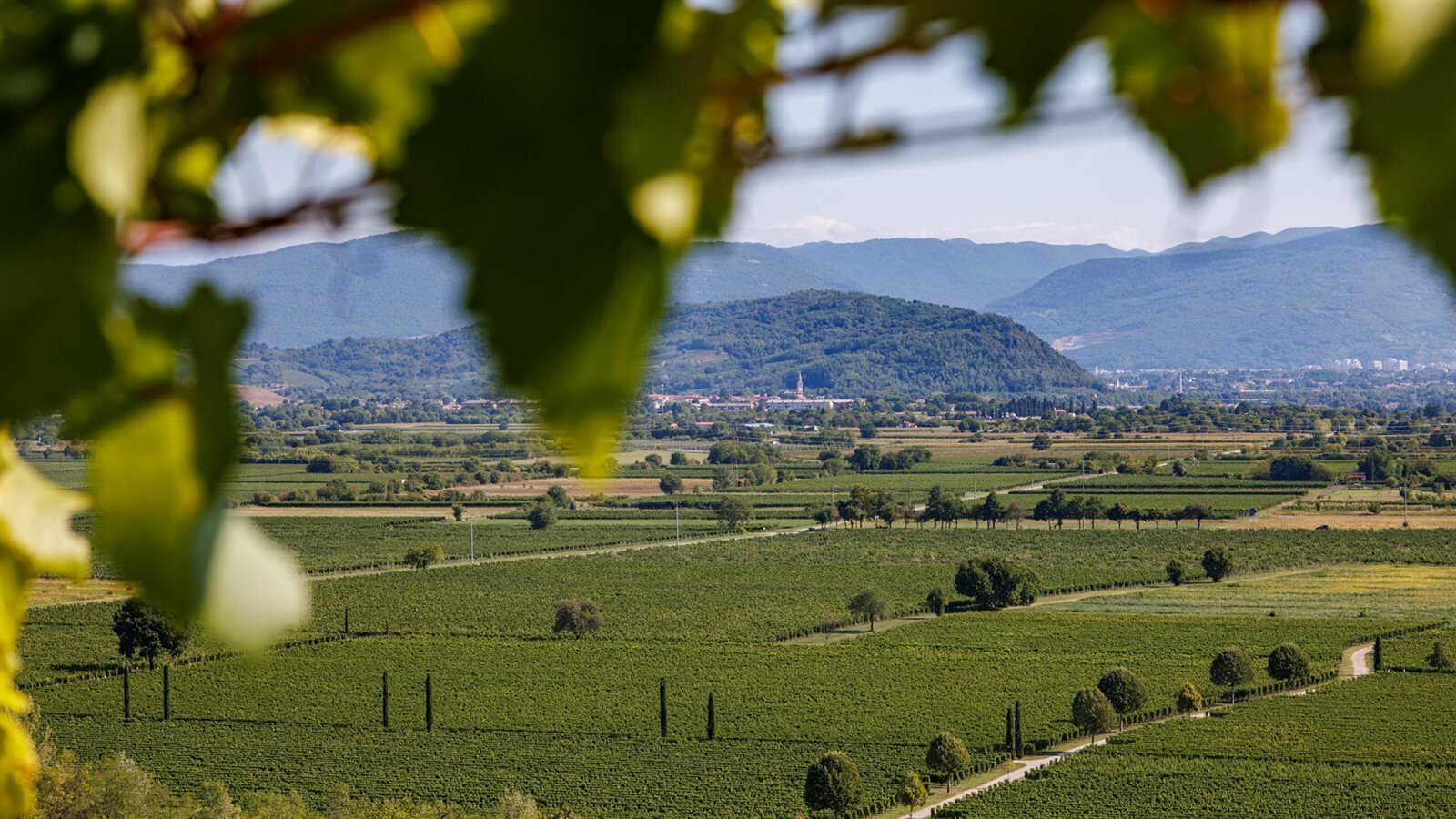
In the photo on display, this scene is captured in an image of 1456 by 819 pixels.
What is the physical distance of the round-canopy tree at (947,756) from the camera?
40438mm

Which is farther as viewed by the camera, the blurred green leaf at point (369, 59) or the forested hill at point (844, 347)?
the forested hill at point (844, 347)

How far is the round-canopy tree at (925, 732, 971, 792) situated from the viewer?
133ft

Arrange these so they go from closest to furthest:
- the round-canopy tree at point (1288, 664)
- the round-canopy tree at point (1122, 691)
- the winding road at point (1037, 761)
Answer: the winding road at point (1037, 761) < the round-canopy tree at point (1122, 691) < the round-canopy tree at point (1288, 664)

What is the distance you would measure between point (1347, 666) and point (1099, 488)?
159ft

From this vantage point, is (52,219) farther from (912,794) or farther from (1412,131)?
(912,794)

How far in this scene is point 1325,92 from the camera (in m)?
0.43

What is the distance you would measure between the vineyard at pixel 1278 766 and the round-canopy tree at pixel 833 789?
2.46m

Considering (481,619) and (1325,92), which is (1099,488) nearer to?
(481,619)

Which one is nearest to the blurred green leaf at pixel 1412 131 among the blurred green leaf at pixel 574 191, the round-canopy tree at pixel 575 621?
the blurred green leaf at pixel 574 191

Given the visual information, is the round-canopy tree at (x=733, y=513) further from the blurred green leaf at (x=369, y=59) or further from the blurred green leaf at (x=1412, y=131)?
the blurred green leaf at (x=1412, y=131)

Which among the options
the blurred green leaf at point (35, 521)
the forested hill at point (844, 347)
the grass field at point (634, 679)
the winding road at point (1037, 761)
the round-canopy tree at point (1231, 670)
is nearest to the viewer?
the blurred green leaf at point (35, 521)

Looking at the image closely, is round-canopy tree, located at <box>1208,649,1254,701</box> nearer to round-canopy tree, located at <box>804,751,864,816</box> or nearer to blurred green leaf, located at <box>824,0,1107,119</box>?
round-canopy tree, located at <box>804,751,864,816</box>

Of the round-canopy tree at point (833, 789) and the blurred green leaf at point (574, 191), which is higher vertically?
the blurred green leaf at point (574, 191)

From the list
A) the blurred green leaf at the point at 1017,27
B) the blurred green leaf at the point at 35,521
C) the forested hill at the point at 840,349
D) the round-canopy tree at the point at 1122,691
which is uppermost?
the forested hill at the point at 840,349
